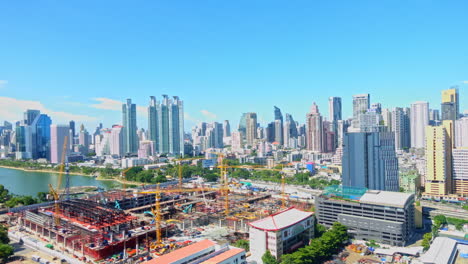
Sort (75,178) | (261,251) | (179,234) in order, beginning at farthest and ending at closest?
1. (75,178)
2. (179,234)
3. (261,251)

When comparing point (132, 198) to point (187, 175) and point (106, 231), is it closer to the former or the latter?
point (106, 231)

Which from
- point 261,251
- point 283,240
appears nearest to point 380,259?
point 283,240

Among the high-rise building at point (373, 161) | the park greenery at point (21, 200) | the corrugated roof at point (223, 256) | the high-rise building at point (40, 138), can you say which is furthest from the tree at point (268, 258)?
the high-rise building at point (40, 138)

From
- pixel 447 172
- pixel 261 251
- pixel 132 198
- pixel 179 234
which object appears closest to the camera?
pixel 261 251

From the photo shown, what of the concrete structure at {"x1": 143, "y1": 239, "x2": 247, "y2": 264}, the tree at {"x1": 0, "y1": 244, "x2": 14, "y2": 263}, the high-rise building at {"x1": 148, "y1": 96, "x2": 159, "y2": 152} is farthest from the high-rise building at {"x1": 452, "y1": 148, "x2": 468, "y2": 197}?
the high-rise building at {"x1": 148, "y1": 96, "x2": 159, "y2": 152}

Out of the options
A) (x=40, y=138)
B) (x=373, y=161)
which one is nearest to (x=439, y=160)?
(x=373, y=161)

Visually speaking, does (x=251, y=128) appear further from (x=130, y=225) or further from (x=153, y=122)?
(x=130, y=225)
